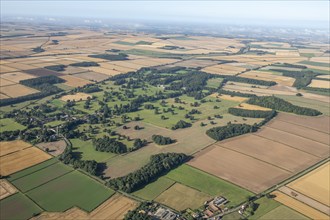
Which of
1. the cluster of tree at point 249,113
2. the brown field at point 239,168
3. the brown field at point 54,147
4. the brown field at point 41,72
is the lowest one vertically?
the brown field at point 239,168

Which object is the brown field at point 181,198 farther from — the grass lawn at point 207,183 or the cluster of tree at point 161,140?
the cluster of tree at point 161,140

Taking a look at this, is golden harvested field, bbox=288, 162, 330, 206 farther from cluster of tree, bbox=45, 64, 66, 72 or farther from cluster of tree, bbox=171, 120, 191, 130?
cluster of tree, bbox=45, 64, 66, 72

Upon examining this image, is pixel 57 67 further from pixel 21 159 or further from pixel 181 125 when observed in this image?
pixel 21 159

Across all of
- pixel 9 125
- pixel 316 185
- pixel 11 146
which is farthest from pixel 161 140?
pixel 9 125

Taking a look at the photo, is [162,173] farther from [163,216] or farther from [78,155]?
[78,155]

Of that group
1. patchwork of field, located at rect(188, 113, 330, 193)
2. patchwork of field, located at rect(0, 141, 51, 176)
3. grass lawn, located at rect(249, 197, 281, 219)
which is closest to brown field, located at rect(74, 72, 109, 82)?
patchwork of field, located at rect(0, 141, 51, 176)

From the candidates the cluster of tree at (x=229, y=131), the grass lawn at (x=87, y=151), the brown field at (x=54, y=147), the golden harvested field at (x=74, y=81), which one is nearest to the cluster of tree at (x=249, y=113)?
the cluster of tree at (x=229, y=131)

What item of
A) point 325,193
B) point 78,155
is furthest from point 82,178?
point 325,193

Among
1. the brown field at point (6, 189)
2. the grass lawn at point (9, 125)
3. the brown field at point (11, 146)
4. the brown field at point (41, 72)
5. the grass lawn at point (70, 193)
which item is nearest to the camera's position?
the grass lawn at point (70, 193)
